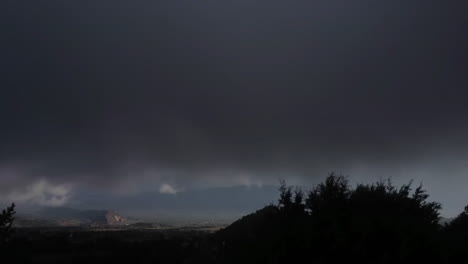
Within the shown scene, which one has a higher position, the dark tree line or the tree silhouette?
the tree silhouette

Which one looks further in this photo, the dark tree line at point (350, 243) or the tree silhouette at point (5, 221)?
the tree silhouette at point (5, 221)

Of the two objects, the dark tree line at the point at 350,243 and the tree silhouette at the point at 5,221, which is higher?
the tree silhouette at the point at 5,221

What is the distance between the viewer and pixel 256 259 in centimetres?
1633

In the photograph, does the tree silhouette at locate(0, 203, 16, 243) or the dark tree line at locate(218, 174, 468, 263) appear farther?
the tree silhouette at locate(0, 203, 16, 243)

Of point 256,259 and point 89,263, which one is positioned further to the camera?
point 89,263

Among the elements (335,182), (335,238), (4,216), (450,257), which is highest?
(335,182)

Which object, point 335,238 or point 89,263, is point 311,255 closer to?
point 335,238

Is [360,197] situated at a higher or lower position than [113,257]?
higher

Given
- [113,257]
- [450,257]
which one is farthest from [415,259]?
[113,257]

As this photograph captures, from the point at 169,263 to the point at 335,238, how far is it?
690 inches

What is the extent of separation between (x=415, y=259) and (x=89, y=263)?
23.1 meters

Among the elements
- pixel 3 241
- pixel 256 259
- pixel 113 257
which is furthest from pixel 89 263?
pixel 256 259

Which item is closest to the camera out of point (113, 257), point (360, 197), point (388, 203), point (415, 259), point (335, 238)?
point (415, 259)

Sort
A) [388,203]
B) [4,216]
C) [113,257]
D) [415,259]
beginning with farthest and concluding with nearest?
[113,257] < [388,203] < [4,216] < [415,259]
